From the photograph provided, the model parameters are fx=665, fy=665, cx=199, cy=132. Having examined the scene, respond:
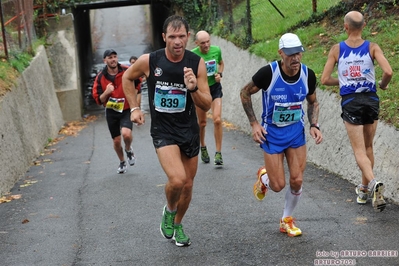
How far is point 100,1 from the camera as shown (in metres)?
26.8

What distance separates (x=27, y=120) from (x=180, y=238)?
26.5 ft

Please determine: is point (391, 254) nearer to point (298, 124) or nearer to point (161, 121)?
point (298, 124)

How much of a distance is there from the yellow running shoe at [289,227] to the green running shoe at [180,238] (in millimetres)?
1004

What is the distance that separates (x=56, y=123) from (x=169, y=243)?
1268 cm

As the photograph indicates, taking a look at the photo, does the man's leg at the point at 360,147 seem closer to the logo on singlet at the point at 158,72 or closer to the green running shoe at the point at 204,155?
the logo on singlet at the point at 158,72

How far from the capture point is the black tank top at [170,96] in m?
6.46

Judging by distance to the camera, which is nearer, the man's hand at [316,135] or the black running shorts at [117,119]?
the man's hand at [316,135]

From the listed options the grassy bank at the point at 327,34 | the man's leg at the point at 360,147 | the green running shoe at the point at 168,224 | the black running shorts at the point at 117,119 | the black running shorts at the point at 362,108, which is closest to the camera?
the green running shoe at the point at 168,224

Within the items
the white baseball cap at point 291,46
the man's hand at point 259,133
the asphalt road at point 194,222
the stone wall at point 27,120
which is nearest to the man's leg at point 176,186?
the asphalt road at point 194,222

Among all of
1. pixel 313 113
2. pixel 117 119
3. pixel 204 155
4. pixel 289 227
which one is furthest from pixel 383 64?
pixel 117 119

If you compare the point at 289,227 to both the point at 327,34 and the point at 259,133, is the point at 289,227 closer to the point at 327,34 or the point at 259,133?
the point at 259,133

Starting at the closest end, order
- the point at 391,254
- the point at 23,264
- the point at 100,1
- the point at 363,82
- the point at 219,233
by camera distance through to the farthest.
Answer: the point at 391,254 → the point at 23,264 → the point at 219,233 → the point at 363,82 → the point at 100,1

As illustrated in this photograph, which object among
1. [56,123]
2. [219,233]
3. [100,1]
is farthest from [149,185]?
[100,1]

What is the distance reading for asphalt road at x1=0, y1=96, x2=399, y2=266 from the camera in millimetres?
6371
